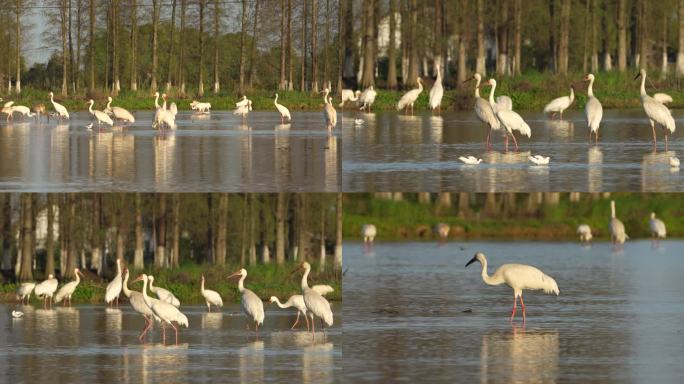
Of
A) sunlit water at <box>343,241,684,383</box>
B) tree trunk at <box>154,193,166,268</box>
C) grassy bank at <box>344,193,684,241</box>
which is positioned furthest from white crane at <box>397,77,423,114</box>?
sunlit water at <box>343,241,684,383</box>

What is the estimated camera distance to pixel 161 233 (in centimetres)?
3042

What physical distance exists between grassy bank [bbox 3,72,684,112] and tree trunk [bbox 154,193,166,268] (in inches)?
114

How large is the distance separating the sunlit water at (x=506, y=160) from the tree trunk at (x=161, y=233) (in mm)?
6924

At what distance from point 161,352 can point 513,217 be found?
8.12m

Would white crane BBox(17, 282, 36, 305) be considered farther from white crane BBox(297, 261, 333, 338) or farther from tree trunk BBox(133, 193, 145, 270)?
white crane BBox(297, 261, 333, 338)

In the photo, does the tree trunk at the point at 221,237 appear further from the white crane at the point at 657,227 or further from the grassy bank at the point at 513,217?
the white crane at the point at 657,227

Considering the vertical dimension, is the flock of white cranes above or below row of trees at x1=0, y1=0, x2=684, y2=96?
below

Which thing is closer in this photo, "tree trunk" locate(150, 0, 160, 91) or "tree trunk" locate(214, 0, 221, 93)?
"tree trunk" locate(214, 0, 221, 93)

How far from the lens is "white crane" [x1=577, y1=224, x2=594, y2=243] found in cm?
2289

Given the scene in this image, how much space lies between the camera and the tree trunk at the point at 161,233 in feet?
98.8

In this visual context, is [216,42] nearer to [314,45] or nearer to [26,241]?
[314,45]

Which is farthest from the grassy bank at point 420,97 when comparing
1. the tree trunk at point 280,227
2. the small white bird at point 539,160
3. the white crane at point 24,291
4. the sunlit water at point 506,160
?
the small white bird at point 539,160

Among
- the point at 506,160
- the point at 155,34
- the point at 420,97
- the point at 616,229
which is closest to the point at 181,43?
the point at 155,34

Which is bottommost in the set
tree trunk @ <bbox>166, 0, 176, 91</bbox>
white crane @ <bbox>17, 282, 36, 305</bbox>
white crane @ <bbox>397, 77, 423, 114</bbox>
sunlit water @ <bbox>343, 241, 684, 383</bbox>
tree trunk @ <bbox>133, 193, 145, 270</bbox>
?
white crane @ <bbox>17, 282, 36, 305</bbox>
